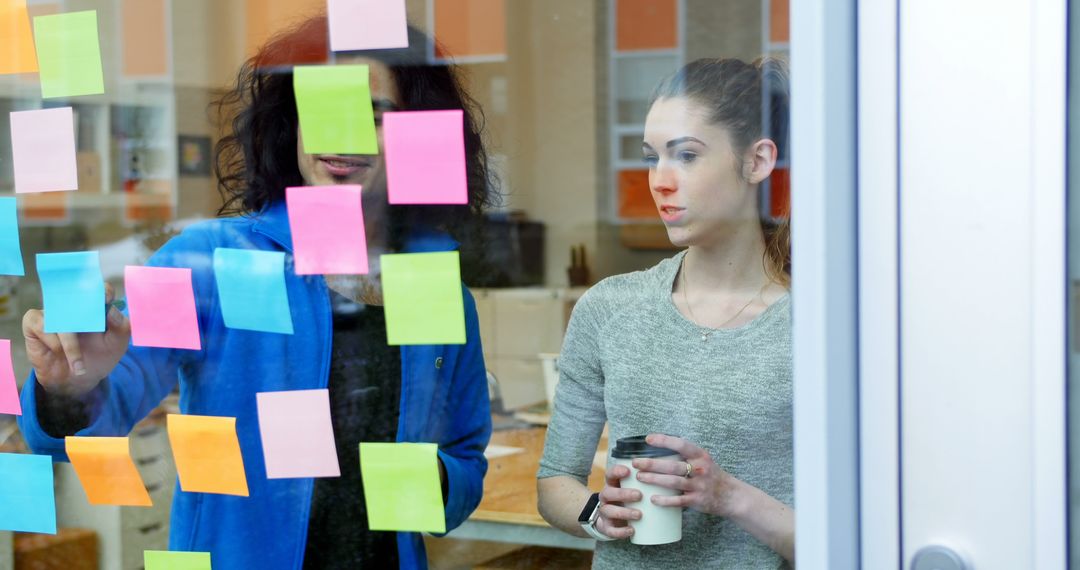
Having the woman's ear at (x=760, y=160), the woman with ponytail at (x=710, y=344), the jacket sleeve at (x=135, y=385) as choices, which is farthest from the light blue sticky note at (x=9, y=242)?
the woman's ear at (x=760, y=160)

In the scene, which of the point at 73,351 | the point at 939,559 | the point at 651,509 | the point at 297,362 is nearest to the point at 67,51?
the point at 73,351

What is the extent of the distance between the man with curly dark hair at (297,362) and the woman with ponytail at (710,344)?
0.60ft

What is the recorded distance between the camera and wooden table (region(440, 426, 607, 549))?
1259 millimetres

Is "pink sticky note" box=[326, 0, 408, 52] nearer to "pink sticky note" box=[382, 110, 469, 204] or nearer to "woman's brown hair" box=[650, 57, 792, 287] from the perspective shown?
"pink sticky note" box=[382, 110, 469, 204]

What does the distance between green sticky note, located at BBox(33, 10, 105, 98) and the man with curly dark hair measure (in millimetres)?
162

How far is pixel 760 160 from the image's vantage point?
0.95m

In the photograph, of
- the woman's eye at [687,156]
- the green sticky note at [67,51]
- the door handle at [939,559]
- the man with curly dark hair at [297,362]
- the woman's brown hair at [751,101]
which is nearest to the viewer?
the door handle at [939,559]

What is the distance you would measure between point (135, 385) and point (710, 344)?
2.23ft

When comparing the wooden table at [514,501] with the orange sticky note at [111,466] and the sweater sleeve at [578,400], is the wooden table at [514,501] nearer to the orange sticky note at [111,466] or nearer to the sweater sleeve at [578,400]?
the sweater sleeve at [578,400]

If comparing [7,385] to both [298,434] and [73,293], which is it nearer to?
[73,293]

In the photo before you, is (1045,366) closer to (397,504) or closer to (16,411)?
(397,504)

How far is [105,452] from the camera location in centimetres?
125

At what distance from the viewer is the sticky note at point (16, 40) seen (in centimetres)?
124

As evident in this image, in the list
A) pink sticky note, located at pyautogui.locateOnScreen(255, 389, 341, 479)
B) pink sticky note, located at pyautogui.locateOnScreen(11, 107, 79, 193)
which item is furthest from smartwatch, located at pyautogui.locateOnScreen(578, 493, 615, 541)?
pink sticky note, located at pyautogui.locateOnScreen(11, 107, 79, 193)
